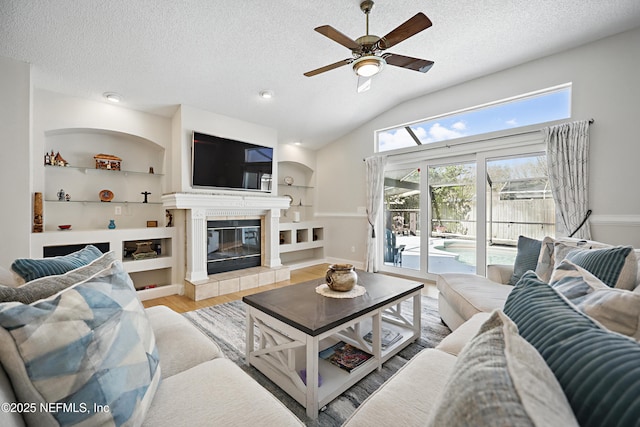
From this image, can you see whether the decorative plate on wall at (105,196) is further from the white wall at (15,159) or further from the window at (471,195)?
the window at (471,195)

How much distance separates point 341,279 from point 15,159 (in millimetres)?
3231

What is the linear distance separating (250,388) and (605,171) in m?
3.94

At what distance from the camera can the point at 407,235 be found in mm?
4551

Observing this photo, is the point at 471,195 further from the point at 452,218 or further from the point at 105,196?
the point at 105,196

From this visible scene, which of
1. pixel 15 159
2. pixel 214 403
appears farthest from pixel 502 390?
pixel 15 159

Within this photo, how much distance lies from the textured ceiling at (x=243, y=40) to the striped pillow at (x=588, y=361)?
9.06 feet

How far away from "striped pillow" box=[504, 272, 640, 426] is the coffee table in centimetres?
104

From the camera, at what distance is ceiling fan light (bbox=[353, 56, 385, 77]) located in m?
2.05

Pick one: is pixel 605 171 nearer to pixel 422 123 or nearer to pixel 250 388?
pixel 422 123

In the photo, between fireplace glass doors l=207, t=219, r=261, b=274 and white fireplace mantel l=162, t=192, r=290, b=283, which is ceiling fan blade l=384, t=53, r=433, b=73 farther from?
fireplace glass doors l=207, t=219, r=261, b=274

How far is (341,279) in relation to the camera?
6.33 feet

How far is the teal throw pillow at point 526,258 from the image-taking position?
84.8 inches

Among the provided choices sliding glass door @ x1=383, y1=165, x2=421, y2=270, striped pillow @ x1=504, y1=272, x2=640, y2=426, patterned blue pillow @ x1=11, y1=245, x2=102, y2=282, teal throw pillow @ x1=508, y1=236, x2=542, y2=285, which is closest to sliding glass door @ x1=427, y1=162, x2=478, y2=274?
sliding glass door @ x1=383, y1=165, x2=421, y2=270

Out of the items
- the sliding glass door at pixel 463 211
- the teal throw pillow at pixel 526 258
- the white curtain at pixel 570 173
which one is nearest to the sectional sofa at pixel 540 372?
the teal throw pillow at pixel 526 258
